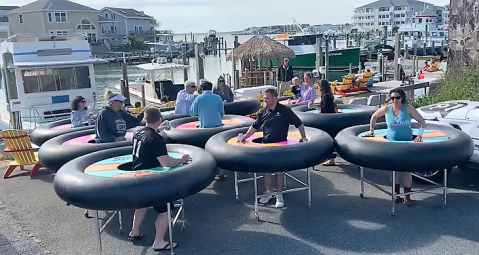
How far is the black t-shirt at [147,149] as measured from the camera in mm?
4789

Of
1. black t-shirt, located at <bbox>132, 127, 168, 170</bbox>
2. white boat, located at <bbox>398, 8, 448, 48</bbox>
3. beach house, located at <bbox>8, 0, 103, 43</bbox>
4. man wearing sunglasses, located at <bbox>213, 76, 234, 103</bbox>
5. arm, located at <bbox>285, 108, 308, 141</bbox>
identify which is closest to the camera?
black t-shirt, located at <bbox>132, 127, 168, 170</bbox>

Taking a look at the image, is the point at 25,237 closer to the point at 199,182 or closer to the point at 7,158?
the point at 199,182

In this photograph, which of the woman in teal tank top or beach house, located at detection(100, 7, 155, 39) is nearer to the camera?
the woman in teal tank top

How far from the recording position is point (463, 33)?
11.0 meters

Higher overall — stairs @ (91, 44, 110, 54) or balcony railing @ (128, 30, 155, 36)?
balcony railing @ (128, 30, 155, 36)

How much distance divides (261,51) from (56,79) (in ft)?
34.1

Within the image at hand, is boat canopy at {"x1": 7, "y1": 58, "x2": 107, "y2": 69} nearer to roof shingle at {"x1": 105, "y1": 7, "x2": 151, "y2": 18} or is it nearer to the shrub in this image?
the shrub

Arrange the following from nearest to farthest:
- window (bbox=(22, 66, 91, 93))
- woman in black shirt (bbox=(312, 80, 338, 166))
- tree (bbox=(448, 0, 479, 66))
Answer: woman in black shirt (bbox=(312, 80, 338, 166)) < tree (bbox=(448, 0, 479, 66)) < window (bbox=(22, 66, 91, 93))

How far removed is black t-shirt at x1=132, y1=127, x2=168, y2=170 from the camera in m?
4.79

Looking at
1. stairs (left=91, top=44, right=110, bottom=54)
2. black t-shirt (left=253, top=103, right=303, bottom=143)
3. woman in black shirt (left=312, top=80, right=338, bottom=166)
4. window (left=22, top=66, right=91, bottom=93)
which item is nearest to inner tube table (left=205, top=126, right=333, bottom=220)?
black t-shirt (left=253, top=103, right=303, bottom=143)

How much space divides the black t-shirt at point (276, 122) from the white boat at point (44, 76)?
27.2ft

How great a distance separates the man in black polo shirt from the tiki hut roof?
605 inches

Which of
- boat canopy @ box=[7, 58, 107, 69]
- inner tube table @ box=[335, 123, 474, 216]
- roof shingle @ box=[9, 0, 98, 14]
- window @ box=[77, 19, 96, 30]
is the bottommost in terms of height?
inner tube table @ box=[335, 123, 474, 216]

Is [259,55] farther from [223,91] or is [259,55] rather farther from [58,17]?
[58,17]
